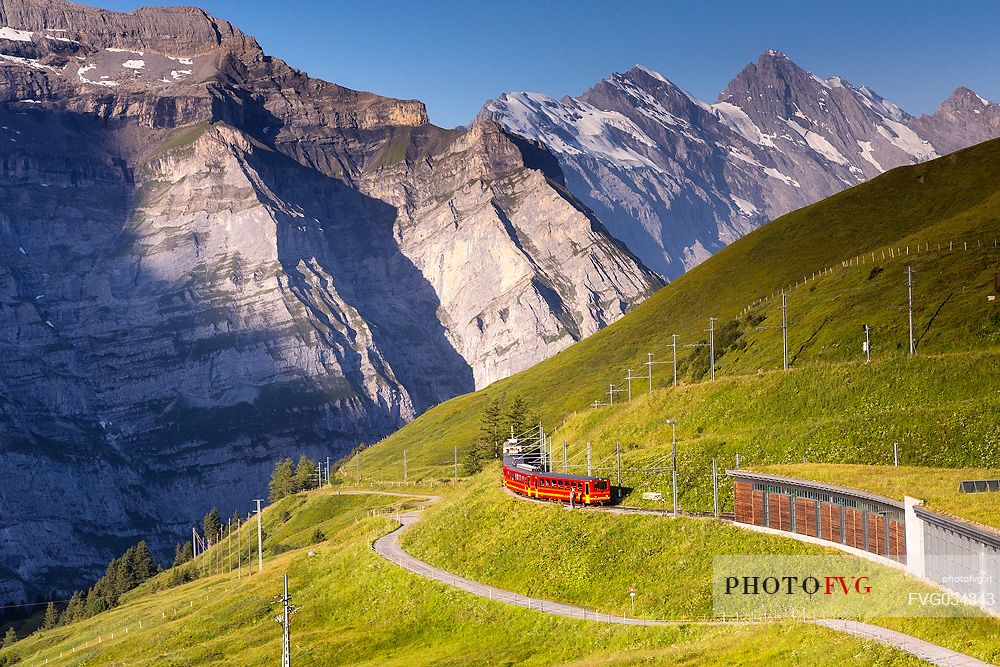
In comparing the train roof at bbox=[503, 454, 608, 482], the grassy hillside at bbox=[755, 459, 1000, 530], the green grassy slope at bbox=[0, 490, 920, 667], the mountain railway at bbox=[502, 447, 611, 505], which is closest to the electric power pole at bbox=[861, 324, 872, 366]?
the train roof at bbox=[503, 454, 608, 482]

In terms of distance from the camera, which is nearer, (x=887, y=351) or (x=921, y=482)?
(x=921, y=482)

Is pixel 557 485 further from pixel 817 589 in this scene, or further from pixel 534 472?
pixel 817 589

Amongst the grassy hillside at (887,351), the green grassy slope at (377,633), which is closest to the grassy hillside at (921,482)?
the green grassy slope at (377,633)

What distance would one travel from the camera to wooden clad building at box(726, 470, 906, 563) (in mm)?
68938

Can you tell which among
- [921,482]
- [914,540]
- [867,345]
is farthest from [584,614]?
[867,345]

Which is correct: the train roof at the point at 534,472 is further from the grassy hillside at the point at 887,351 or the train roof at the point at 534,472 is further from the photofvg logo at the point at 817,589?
the photofvg logo at the point at 817,589

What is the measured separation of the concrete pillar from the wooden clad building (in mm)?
1135

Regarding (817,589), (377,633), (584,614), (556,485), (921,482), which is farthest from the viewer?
(556,485)

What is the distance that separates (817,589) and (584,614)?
52.0 feet

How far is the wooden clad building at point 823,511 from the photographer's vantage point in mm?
68938

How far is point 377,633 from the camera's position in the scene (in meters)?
91.6

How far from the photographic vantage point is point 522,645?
76250 mm

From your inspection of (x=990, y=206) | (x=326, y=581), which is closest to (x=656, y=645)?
(x=326, y=581)

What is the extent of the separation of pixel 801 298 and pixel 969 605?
124 metres
